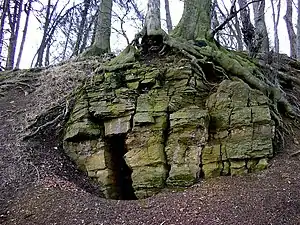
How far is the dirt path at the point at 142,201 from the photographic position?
5.24 meters

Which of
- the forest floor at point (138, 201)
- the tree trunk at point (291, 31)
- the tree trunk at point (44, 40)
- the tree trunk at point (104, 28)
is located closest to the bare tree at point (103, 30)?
the tree trunk at point (104, 28)

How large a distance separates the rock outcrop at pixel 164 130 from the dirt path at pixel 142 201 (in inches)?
13.4

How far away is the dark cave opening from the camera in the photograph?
6859 millimetres

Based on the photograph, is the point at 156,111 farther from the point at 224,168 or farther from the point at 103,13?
the point at 103,13

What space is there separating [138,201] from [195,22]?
4409 mm

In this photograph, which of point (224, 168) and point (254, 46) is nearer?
point (224, 168)

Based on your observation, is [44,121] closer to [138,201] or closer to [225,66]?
[138,201]

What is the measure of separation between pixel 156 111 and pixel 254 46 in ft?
10.8

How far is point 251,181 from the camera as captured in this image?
5965 millimetres

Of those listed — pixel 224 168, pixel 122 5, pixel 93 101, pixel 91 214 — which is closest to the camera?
pixel 91 214

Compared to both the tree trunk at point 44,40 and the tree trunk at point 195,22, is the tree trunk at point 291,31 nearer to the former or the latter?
the tree trunk at point 195,22

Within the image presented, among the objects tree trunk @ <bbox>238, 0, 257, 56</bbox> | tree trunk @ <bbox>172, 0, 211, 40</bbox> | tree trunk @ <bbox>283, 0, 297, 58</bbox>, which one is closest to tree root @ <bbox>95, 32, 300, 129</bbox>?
tree trunk @ <bbox>172, 0, 211, 40</bbox>

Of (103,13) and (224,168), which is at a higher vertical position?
(103,13)

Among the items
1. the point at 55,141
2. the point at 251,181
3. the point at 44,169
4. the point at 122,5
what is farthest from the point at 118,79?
the point at 122,5
